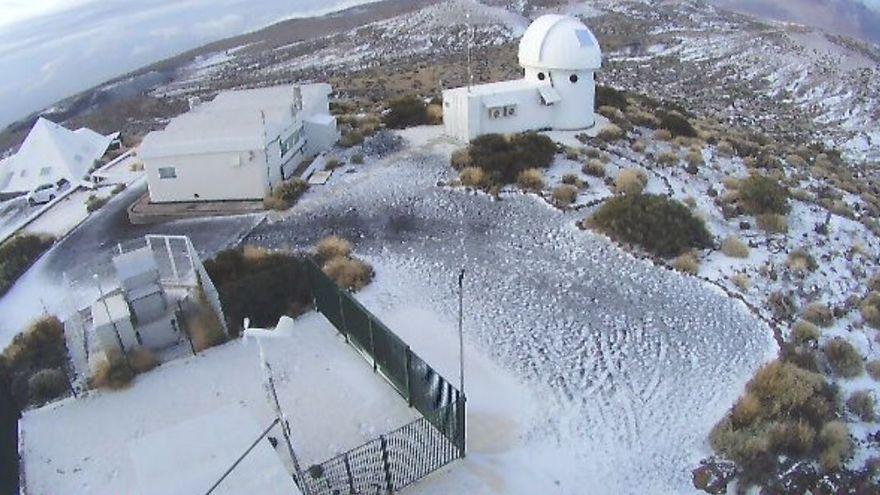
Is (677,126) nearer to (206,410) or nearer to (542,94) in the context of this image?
(542,94)

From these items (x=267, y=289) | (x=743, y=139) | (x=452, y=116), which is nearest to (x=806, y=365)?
(x=267, y=289)

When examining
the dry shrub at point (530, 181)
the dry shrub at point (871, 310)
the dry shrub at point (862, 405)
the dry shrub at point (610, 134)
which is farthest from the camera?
the dry shrub at point (610, 134)

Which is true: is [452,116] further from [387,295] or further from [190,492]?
[190,492]

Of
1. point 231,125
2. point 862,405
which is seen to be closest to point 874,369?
point 862,405

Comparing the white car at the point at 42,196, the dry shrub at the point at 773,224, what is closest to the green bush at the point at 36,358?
the white car at the point at 42,196

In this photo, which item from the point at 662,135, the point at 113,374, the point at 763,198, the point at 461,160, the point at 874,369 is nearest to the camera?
the point at 113,374

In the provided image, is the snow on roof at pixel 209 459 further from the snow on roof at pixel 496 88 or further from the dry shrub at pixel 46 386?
the snow on roof at pixel 496 88

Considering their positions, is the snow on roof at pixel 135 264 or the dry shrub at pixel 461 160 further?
the dry shrub at pixel 461 160
